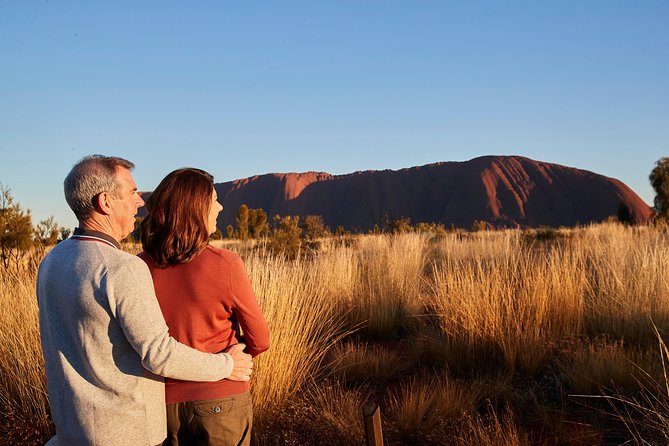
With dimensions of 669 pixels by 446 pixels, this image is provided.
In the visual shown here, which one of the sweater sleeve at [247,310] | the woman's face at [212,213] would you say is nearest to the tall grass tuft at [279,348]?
the sweater sleeve at [247,310]

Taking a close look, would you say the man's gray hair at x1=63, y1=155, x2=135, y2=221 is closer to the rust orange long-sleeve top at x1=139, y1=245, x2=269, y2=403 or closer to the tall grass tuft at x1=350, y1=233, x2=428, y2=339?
the rust orange long-sleeve top at x1=139, y1=245, x2=269, y2=403

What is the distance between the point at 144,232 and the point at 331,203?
103 metres

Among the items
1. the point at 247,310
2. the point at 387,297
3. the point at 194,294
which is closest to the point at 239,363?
the point at 247,310

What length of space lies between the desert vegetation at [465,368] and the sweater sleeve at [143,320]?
6.39ft

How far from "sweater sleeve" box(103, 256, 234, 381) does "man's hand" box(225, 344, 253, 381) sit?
219 mm

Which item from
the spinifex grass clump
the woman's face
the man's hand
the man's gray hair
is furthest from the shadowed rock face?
the man's gray hair

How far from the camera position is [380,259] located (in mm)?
7824

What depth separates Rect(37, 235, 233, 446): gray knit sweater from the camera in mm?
1625

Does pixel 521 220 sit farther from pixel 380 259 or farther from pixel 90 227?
pixel 90 227

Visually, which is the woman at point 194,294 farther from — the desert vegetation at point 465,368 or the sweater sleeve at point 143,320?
the desert vegetation at point 465,368

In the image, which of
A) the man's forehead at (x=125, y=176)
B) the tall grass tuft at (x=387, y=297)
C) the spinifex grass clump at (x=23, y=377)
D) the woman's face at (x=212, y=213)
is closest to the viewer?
the man's forehead at (x=125, y=176)

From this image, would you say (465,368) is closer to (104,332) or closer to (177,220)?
(177,220)

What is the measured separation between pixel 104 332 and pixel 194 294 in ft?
1.17

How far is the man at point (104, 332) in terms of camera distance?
5.35 feet
